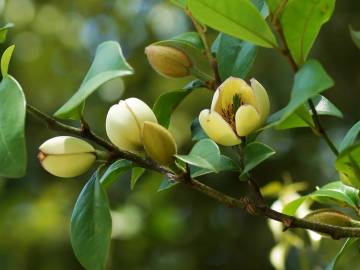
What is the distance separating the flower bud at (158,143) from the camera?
511 millimetres

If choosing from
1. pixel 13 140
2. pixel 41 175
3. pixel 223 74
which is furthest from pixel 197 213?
pixel 13 140

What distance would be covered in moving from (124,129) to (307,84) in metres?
0.15

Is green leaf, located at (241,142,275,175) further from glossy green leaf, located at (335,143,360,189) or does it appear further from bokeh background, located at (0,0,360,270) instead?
bokeh background, located at (0,0,360,270)

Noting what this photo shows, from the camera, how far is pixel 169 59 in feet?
1.97

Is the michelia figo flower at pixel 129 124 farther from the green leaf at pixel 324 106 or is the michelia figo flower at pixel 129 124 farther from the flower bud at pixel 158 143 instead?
the green leaf at pixel 324 106

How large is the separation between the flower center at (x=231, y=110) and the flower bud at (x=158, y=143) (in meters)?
0.05

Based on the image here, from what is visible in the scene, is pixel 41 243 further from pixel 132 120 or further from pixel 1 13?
pixel 132 120

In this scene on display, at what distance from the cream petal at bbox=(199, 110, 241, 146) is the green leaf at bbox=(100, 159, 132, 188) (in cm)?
7

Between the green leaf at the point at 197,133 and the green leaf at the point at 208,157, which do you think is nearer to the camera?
the green leaf at the point at 208,157

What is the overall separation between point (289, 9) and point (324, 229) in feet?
0.53

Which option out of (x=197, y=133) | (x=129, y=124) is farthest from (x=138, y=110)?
(x=197, y=133)

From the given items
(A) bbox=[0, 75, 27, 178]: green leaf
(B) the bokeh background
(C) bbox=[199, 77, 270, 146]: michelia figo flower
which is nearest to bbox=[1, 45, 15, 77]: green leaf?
(A) bbox=[0, 75, 27, 178]: green leaf

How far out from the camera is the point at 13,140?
46 cm

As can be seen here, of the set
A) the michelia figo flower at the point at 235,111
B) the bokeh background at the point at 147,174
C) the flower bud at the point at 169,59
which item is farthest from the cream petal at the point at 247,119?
the bokeh background at the point at 147,174
